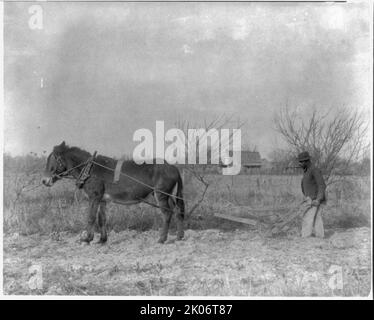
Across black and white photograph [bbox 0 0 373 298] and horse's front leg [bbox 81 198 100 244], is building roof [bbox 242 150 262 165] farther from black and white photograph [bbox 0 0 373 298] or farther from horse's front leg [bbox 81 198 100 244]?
horse's front leg [bbox 81 198 100 244]

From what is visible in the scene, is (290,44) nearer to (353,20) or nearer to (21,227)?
(353,20)

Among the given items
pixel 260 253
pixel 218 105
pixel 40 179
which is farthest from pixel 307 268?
pixel 40 179

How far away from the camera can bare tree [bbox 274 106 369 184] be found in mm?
7902

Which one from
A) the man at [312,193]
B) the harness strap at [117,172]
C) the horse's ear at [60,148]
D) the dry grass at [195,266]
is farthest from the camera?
the harness strap at [117,172]

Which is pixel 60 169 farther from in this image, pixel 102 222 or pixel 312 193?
pixel 312 193

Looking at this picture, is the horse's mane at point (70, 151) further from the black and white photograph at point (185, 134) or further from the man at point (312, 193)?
the man at point (312, 193)

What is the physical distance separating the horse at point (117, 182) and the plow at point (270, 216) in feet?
2.87

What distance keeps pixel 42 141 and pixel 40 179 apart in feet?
2.22

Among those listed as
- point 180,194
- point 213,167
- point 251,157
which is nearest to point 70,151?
point 180,194

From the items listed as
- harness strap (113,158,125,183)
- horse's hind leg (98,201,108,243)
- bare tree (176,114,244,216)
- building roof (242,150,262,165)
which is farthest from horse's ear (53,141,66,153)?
building roof (242,150,262,165)

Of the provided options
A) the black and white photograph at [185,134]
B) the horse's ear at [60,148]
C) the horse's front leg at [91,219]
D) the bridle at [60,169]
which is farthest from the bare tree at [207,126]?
the horse's ear at [60,148]

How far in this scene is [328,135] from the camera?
8.14m

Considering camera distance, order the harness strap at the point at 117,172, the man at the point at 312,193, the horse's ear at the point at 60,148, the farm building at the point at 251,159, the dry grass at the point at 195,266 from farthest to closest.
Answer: the farm building at the point at 251,159 < the harness strap at the point at 117,172 < the horse's ear at the point at 60,148 < the man at the point at 312,193 < the dry grass at the point at 195,266

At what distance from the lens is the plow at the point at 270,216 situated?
7629 mm
